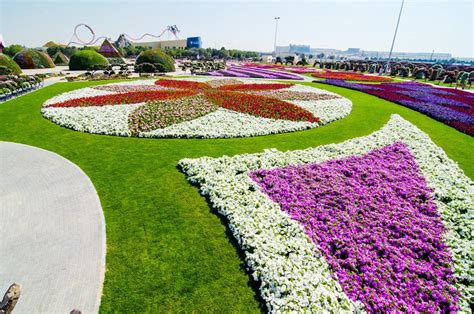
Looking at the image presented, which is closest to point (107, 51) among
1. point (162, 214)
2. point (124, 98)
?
point (124, 98)

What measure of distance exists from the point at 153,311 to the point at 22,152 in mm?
8187

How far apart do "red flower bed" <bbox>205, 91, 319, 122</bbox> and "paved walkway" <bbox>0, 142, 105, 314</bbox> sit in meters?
9.30

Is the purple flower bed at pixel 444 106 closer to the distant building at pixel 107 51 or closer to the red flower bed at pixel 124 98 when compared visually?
the red flower bed at pixel 124 98

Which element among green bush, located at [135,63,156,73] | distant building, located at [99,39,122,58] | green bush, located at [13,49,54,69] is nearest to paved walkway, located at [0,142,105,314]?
green bush, located at [135,63,156,73]

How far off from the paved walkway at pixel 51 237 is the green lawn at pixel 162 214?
26cm

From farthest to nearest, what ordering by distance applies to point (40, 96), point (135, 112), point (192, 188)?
point (40, 96)
point (135, 112)
point (192, 188)

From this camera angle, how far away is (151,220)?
19.6 feet

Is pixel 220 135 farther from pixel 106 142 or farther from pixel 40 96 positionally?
pixel 40 96

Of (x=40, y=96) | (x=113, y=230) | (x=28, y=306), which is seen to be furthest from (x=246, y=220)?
(x=40, y=96)

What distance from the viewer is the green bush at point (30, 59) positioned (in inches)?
1492

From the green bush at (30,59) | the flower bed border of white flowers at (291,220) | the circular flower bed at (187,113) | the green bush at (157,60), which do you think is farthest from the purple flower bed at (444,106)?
the green bush at (30,59)

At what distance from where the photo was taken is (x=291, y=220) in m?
5.84

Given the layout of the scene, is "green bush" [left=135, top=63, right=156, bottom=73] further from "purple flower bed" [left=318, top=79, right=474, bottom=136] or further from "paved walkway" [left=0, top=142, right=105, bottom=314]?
"paved walkway" [left=0, top=142, right=105, bottom=314]

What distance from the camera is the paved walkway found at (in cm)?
419
